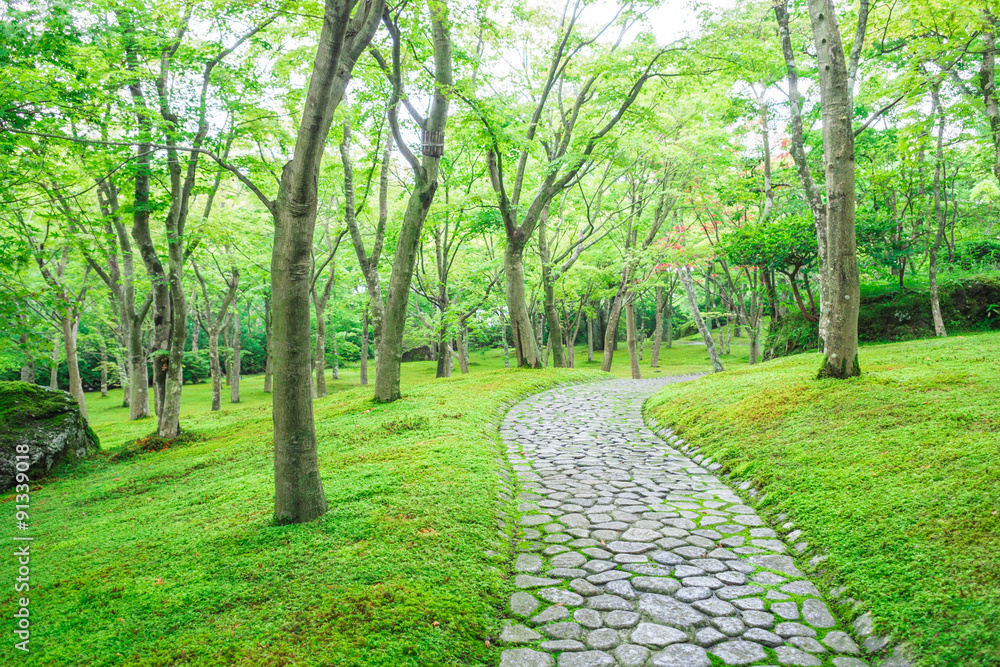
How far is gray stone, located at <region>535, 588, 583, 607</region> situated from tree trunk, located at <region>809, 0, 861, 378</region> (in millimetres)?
6048

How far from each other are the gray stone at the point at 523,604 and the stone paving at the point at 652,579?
0.01 metres

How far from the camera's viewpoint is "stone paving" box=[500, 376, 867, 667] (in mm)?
3287

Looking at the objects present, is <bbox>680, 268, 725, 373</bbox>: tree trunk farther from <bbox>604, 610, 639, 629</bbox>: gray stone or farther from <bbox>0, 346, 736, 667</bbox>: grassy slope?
<bbox>604, 610, 639, 629</bbox>: gray stone

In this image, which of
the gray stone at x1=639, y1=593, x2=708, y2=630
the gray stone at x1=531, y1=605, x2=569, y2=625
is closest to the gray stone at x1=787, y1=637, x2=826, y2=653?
the gray stone at x1=639, y1=593, x2=708, y2=630

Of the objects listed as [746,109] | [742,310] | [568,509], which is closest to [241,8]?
[568,509]

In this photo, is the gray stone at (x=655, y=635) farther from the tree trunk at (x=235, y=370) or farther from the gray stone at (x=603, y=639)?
the tree trunk at (x=235, y=370)

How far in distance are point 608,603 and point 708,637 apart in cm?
71

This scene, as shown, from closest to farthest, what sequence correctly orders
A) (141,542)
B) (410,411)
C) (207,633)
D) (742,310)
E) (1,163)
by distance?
(207,633) → (141,542) → (1,163) → (410,411) → (742,310)

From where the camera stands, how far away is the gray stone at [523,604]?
377 centimetres

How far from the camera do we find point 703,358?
3488cm

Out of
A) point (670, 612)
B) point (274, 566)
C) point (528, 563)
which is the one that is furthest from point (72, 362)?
point (670, 612)

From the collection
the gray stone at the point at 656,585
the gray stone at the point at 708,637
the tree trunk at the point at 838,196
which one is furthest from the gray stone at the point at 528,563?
the tree trunk at the point at 838,196

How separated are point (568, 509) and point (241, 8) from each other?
1166 cm

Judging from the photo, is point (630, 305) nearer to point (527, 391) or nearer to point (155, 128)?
point (527, 391)
